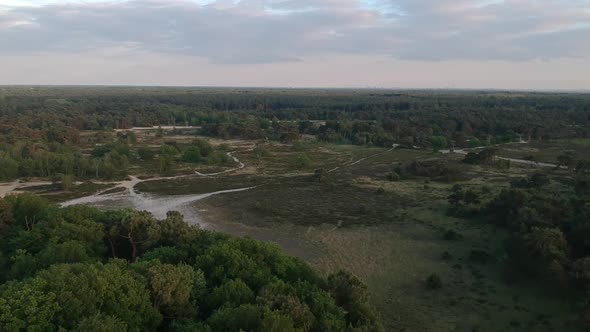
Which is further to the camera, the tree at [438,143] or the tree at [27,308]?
the tree at [438,143]

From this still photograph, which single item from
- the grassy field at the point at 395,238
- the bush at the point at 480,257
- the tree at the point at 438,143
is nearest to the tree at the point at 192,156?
the grassy field at the point at 395,238

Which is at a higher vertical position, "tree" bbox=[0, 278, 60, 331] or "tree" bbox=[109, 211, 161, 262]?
"tree" bbox=[0, 278, 60, 331]

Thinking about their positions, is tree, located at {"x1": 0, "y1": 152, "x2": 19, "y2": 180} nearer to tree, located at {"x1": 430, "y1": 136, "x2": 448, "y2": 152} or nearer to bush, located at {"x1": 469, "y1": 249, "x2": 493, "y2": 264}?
bush, located at {"x1": 469, "y1": 249, "x2": 493, "y2": 264}

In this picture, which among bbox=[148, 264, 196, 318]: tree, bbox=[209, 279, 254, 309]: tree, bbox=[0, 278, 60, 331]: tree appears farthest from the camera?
bbox=[209, 279, 254, 309]: tree

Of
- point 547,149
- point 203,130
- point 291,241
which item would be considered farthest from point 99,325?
point 203,130

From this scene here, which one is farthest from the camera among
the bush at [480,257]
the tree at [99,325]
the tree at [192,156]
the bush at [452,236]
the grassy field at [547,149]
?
the grassy field at [547,149]

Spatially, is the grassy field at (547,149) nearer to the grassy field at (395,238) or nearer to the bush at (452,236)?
the grassy field at (395,238)

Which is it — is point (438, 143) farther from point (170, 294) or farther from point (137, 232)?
point (170, 294)

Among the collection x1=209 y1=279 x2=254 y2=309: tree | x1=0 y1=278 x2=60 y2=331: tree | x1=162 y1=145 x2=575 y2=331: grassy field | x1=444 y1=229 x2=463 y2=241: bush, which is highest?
x1=0 y1=278 x2=60 y2=331: tree

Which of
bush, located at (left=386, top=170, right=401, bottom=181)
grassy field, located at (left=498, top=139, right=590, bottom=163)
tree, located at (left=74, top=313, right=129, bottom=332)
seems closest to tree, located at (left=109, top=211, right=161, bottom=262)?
tree, located at (left=74, top=313, right=129, bottom=332)

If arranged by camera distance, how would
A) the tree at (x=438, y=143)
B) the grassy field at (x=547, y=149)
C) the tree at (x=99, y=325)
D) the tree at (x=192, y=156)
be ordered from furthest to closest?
1. the tree at (x=438, y=143)
2. the grassy field at (x=547, y=149)
3. the tree at (x=192, y=156)
4. the tree at (x=99, y=325)

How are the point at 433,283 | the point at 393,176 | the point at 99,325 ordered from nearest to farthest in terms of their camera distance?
1. the point at 99,325
2. the point at 433,283
3. the point at 393,176

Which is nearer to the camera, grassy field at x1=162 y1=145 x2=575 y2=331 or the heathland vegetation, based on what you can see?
the heathland vegetation
